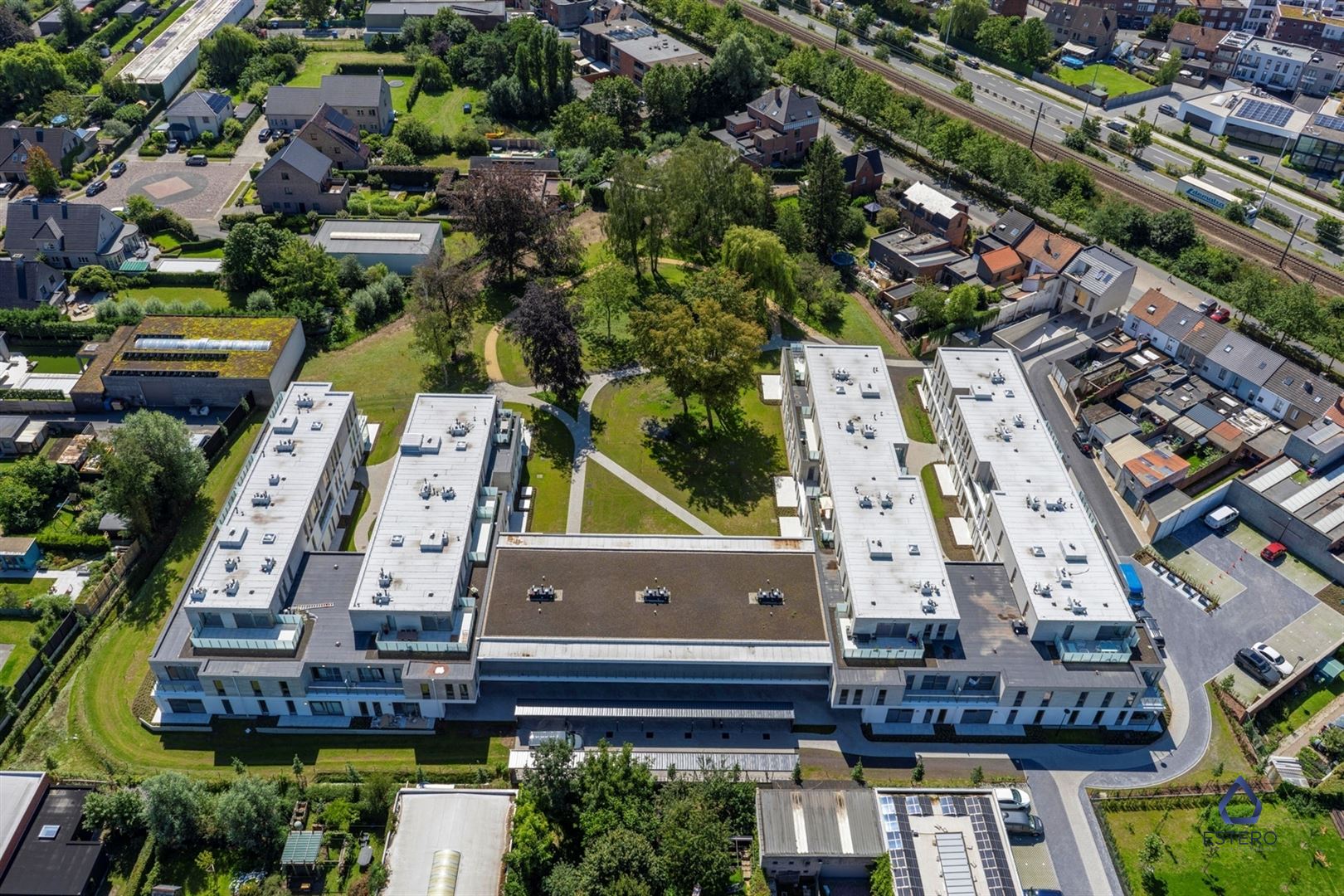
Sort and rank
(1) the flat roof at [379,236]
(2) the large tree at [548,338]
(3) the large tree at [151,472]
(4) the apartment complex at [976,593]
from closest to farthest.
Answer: (4) the apartment complex at [976,593] → (3) the large tree at [151,472] → (2) the large tree at [548,338] → (1) the flat roof at [379,236]

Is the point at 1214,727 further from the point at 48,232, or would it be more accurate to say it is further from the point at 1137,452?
the point at 48,232

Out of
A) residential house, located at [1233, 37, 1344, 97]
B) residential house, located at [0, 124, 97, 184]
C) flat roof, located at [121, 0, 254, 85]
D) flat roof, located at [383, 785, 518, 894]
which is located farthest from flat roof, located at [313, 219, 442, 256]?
residential house, located at [1233, 37, 1344, 97]

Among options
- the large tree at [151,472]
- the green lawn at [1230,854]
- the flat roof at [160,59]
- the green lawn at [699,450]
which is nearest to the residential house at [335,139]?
the flat roof at [160,59]

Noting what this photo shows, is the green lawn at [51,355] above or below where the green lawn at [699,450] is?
below

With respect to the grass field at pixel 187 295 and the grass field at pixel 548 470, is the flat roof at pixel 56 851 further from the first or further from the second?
the grass field at pixel 187 295

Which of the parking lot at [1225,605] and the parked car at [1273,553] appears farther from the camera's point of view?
the parked car at [1273,553]

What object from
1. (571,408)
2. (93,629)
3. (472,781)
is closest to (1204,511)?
(571,408)

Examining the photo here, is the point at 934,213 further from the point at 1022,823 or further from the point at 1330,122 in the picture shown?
the point at 1022,823
